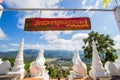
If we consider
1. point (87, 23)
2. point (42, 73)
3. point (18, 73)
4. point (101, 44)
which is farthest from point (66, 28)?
point (101, 44)

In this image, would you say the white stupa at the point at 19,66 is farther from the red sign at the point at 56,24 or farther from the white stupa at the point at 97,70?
the red sign at the point at 56,24

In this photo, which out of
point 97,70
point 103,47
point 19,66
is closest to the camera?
point 97,70

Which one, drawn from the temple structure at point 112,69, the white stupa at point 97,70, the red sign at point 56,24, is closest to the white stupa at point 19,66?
the white stupa at point 97,70

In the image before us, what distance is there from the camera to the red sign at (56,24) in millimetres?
6207

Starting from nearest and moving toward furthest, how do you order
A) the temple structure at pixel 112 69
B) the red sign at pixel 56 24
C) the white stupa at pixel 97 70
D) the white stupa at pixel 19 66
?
the red sign at pixel 56 24, the white stupa at pixel 97 70, the temple structure at pixel 112 69, the white stupa at pixel 19 66

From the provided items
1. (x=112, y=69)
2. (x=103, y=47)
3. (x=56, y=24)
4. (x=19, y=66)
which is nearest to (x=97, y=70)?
(x=112, y=69)

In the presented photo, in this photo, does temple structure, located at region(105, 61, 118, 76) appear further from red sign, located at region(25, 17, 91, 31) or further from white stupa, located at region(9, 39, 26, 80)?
white stupa, located at region(9, 39, 26, 80)

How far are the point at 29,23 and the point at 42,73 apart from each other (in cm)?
771

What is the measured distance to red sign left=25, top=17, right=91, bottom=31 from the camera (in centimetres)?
621

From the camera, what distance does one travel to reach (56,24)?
625 centimetres

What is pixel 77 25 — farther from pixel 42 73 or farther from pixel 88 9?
pixel 42 73

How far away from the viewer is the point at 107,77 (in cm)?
955

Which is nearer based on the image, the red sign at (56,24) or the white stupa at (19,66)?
the red sign at (56,24)

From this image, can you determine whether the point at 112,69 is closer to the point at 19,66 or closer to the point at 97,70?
the point at 97,70
